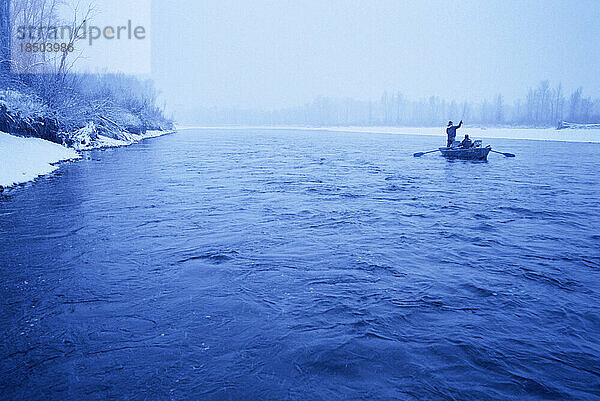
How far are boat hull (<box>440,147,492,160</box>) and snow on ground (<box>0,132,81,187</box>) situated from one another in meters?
24.7

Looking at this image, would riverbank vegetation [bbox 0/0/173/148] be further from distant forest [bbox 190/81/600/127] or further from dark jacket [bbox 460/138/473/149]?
distant forest [bbox 190/81/600/127]

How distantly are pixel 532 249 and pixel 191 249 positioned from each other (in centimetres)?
757

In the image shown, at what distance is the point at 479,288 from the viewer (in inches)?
254

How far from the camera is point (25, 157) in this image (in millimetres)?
19328

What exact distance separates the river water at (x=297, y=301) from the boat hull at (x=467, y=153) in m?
12.8

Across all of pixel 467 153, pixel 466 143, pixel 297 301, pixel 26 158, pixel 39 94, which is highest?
pixel 39 94

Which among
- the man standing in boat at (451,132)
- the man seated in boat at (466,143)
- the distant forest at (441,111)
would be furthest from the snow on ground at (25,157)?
the distant forest at (441,111)

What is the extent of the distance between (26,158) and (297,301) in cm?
1953

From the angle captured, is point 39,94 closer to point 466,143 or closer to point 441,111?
point 466,143

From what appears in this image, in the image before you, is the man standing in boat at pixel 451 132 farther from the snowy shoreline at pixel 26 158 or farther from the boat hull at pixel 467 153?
the snowy shoreline at pixel 26 158

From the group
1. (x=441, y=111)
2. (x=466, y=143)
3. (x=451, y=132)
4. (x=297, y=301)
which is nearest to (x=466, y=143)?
(x=466, y=143)

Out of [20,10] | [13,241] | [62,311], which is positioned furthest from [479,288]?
[20,10]

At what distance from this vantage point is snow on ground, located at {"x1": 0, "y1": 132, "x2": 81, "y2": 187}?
52.7ft

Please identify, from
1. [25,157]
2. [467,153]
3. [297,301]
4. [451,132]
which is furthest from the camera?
[451,132]
